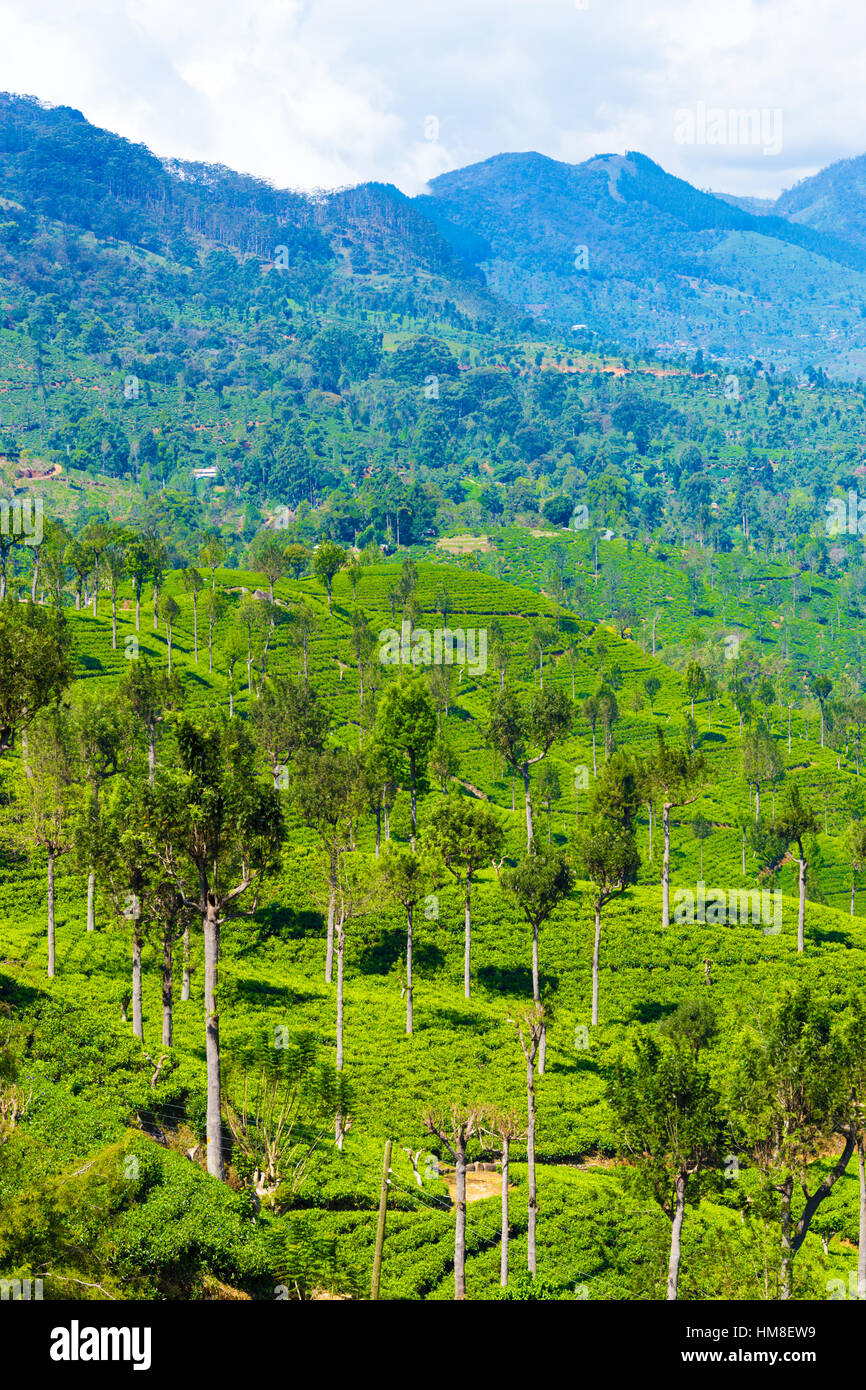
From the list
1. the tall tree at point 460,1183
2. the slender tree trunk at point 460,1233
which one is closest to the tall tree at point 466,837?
the tall tree at point 460,1183

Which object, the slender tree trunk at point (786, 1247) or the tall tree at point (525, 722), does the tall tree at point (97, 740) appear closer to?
the tall tree at point (525, 722)

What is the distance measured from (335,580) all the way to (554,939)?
97.3 meters

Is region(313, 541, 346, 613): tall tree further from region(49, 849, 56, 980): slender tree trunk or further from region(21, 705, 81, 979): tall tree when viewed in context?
region(49, 849, 56, 980): slender tree trunk

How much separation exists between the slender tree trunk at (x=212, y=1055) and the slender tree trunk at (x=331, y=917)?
1879 centimetres

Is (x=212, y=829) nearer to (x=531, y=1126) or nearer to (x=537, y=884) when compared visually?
(x=531, y=1126)

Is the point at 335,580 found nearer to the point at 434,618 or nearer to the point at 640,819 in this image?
the point at 434,618

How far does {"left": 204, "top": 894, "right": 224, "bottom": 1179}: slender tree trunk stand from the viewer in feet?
94.9

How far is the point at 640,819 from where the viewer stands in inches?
4205

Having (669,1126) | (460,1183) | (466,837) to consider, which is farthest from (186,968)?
(669,1126)

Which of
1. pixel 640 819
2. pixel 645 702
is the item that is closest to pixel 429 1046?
pixel 640 819

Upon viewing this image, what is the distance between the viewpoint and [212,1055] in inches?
1142

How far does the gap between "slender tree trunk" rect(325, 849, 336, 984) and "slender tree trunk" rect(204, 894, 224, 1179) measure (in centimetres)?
1879

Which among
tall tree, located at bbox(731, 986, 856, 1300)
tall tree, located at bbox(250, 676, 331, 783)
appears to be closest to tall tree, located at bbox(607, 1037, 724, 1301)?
tall tree, located at bbox(731, 986, 856, 1300)

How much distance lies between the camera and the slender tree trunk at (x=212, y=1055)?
28.9m
